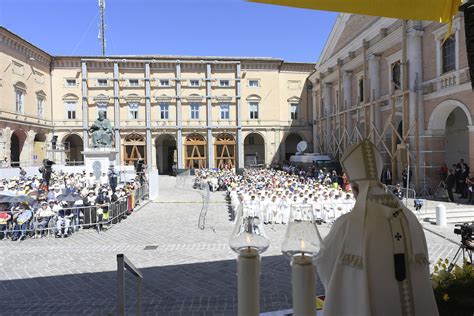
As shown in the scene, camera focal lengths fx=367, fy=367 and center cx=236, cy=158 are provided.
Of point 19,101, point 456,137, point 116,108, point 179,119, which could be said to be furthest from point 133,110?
point 456,137

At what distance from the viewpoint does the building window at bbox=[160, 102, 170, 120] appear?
43.8 meters

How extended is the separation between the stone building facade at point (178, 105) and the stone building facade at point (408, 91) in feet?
43.3

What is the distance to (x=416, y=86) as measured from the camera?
21312mm

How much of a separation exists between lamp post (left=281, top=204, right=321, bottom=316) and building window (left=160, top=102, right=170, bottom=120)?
42820 millimetres

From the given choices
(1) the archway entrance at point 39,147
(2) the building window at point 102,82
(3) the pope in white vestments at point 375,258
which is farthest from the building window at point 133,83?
(3) the pope in white vestments at point 375,258

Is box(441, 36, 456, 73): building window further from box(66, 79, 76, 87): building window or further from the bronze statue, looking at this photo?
box(66, 79, 76, 87): building window

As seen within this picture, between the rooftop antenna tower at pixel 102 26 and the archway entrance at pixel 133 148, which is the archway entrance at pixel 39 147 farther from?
the rooftop antenna tower at pixel 102 26

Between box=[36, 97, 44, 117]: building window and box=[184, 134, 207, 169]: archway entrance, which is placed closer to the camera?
box=[36, 97, 44, 117]: building window

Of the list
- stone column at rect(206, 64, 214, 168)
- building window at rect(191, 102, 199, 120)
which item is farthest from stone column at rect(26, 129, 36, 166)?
stone column at rect(206, 64, 214, 168)

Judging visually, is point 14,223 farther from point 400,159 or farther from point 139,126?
point 139,126

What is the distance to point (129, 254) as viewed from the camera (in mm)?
9812

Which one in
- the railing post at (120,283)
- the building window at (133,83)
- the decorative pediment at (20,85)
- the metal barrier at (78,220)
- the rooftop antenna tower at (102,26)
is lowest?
the metal barrier at (78,220)

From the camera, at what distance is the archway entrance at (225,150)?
44.4 meters

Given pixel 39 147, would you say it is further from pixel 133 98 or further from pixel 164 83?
pixel 164 83
